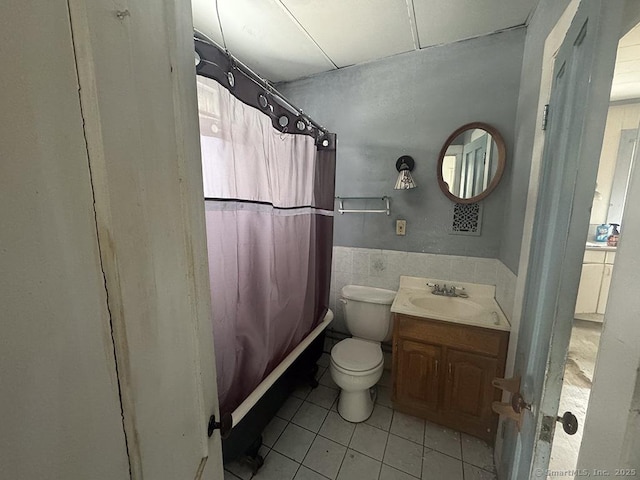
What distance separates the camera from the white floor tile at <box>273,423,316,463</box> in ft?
4.72

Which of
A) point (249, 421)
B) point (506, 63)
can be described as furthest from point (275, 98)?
point (249, 421)

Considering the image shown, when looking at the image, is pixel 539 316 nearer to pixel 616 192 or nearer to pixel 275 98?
pixel 275 98

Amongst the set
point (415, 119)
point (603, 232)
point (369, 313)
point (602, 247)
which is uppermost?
point (415, 119)

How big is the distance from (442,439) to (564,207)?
158 cm

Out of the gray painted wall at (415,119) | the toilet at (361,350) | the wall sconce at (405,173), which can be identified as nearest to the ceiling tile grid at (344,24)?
the gray painted wall at (415,119)

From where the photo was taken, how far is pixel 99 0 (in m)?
0.31

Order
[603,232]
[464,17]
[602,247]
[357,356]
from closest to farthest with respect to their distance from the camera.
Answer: [464,17] → [357,356] → [602,247] → [603,232]

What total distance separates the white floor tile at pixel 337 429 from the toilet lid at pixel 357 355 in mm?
383

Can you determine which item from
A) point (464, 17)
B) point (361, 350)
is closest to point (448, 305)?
point (361, 350)

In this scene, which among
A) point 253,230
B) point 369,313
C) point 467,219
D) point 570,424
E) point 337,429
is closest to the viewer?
point 570,424

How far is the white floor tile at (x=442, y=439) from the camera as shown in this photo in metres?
1.46

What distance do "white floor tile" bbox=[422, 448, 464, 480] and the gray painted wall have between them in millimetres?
1254

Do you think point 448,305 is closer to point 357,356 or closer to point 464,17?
point 357,356

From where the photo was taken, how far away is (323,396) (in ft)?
6.08
